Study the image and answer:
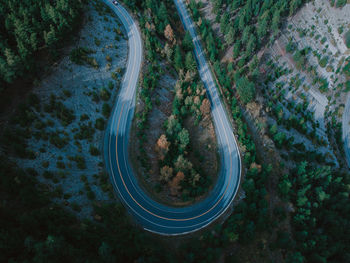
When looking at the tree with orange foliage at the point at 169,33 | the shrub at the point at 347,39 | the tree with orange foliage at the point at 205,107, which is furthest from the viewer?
the shrub at the point at 347,39

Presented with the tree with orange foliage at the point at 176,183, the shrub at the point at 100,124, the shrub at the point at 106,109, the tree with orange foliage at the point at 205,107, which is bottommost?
the tree with orange foliage at the point at 176,183

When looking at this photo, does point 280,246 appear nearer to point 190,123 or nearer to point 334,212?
point 334,212

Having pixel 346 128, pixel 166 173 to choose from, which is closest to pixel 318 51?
pixel 346 128

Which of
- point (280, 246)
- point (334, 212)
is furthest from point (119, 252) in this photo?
point (334, 212)

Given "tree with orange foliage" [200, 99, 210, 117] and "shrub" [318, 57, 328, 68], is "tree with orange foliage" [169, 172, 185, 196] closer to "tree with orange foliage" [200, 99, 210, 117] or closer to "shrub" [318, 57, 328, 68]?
"tree with orange foliage" [200, 99, 210, 117]

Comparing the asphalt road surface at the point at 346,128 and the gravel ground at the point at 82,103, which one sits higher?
the gravel ground at the point at 82,103

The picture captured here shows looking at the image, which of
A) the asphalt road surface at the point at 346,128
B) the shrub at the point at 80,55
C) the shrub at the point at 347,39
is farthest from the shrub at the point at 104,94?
the shrub at the point at 347,39

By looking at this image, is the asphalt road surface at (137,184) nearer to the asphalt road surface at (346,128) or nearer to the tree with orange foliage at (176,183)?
the tree with orange foliage at (176,183)
